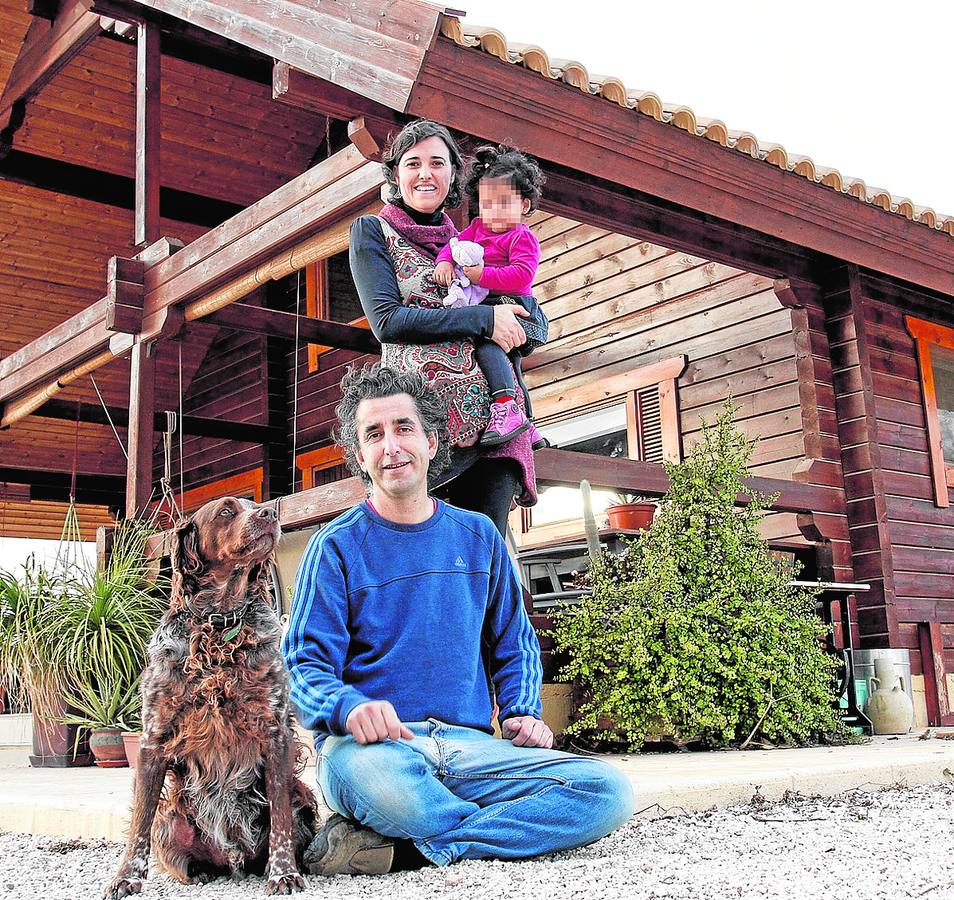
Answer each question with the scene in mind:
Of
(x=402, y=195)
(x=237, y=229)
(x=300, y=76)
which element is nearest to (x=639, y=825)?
(x=402, y=195)

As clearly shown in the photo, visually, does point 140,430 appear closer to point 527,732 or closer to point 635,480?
point 635,480

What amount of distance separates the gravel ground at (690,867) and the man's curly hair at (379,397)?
0.98 m

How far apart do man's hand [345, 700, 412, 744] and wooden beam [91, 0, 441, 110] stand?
2706mm

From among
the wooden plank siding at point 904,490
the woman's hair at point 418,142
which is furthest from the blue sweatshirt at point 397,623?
the wooden plank siding at point 904,490

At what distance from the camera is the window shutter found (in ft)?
24.9

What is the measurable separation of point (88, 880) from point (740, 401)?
5.49m

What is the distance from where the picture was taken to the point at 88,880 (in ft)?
7.98

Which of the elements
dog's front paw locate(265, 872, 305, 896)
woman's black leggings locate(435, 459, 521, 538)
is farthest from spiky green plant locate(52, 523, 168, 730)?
dog's front paw locate(265, 872, 305, 896)

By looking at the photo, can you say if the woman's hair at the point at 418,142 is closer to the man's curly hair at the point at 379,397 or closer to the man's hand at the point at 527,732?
the man's curly hair at the point at 379,397

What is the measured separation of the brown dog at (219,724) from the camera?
207 centimetres

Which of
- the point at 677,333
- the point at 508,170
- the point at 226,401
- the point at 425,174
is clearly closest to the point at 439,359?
the point at 425,174

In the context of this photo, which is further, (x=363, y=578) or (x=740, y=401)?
(x=740, y=401)

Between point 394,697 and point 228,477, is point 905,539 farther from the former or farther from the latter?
point 228,477

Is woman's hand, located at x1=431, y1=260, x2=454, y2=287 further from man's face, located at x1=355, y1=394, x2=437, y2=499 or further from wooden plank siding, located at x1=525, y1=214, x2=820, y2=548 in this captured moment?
wooden plank siding, located at x1=525, y1=214, x2=820, y2=548
